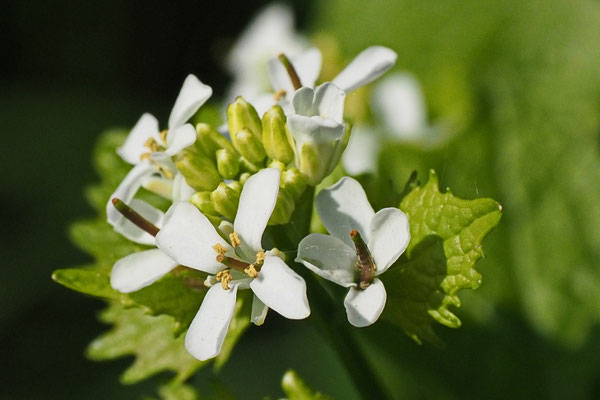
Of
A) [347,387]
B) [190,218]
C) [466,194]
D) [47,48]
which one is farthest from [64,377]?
[190,218]

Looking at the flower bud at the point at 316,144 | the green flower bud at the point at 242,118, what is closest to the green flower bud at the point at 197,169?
the green flower bud at the point at 242,118

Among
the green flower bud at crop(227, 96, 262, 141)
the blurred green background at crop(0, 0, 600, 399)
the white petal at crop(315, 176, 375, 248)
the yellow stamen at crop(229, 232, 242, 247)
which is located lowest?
the blurred green background at crop(0, 0, 600, 399)

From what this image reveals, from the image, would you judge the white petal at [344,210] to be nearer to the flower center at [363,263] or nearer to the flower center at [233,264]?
the flower center at [363,263]

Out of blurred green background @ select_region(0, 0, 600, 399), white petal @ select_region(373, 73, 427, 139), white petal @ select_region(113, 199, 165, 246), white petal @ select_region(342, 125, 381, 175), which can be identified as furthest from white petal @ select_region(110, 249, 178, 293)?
white petal @ select_region(373, 73, 427, 139)

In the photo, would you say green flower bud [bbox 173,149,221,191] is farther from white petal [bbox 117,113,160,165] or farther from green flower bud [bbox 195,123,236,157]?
white petal [bbox 117,113,160,165]

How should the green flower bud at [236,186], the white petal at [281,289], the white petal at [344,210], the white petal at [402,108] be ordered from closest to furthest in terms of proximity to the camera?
the white petal at [281,289] → the white petal at [344,210] → the green flower bud at [236,186] → the white petal at [402,108]

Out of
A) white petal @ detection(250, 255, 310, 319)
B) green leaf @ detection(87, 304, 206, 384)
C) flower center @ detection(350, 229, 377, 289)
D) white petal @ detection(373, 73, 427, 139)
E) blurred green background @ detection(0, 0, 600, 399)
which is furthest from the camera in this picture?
white petal @ detection(373, 73, 427, 139)

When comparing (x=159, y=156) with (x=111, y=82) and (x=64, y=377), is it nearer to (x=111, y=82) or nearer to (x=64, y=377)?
(x=64, y=377)

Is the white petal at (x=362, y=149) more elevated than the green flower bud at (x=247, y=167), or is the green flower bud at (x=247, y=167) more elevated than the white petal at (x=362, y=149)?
the green flower bud at (x=247, y=167)
